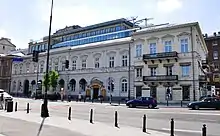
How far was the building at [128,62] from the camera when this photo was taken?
39.4 m

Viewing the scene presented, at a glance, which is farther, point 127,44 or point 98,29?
point 98,29

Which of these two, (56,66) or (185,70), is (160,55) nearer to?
(185,70)

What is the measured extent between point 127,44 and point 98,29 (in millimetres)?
15556

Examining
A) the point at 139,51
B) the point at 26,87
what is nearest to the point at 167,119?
the point at 139,51

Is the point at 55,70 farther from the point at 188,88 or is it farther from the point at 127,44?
the point at 188,88

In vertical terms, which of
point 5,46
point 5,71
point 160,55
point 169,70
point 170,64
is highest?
point 5,46

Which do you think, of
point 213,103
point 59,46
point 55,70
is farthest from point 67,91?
point 213,103

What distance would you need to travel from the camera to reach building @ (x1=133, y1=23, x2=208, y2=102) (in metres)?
38.8

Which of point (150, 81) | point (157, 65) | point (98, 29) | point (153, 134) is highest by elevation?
point (98, 29)

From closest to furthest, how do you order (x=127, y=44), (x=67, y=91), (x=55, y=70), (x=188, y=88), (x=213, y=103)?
(x=213, y=103), (x=188, y=88), (x=127, y=44), (x=67, y=91), (x=55, y=70)

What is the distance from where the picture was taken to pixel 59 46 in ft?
214

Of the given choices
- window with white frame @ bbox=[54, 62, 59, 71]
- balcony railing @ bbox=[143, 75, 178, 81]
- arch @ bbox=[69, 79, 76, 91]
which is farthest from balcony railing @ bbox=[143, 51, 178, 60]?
window with white frame @ bbox=[54, 62, 59, 71]

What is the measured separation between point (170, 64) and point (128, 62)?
9009 mm

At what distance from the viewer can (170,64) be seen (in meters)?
40.5
